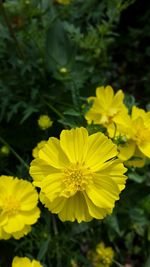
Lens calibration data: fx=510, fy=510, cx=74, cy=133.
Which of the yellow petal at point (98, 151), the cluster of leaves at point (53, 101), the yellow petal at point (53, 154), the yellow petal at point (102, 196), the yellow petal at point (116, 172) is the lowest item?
the cluster of leaves at point (53, 101)

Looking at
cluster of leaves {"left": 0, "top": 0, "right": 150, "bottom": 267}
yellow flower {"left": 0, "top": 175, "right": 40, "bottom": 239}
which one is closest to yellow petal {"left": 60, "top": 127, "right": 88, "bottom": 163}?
yellow flower {"left": 0, "top": 175, "right": 40, "bottom": 239}

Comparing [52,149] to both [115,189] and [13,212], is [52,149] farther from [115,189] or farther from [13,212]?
[13,212]

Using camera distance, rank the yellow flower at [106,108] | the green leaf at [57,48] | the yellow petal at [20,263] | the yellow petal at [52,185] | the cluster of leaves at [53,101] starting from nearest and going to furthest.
Result: the yellow petal at [52,185] < the yellow petal at [20,263] < the yellow flower at [106,108] < the cluster of leaves at [53,101] < the green leaf at [57,48]

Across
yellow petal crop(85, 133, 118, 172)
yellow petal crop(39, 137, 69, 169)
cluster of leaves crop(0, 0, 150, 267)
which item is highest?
yellow petal crop(39, 137, 69, 169)

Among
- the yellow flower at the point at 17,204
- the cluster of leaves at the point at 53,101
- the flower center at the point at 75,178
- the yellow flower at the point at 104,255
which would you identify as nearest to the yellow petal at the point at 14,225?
the yellow flower at the point at 17,204

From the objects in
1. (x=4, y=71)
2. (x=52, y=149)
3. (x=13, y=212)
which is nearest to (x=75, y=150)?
(x=52, y=149)

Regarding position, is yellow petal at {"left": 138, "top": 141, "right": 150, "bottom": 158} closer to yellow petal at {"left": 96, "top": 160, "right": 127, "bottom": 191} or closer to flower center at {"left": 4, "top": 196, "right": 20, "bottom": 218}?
yellow petal at {"left": 96, "top": 160, "right": 127, "bottom": 191}

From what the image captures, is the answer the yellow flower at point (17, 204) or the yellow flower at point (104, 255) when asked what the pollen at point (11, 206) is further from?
the yellow flower at point (104, 255)
